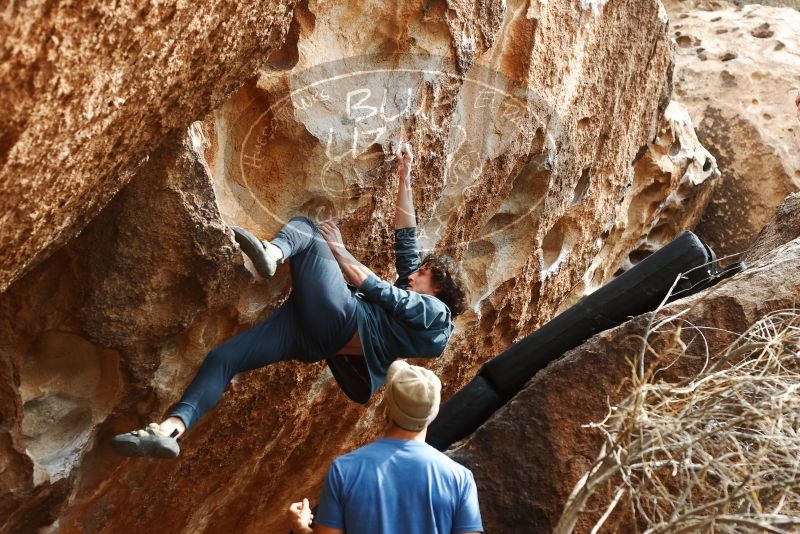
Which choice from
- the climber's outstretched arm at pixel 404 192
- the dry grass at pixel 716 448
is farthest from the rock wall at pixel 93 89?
the dry grass at pixel 716 448

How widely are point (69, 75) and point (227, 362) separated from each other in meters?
1.44

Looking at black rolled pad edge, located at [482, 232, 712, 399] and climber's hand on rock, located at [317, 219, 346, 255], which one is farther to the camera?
black rolled pad edge, located at [482, 232, 712, 399]

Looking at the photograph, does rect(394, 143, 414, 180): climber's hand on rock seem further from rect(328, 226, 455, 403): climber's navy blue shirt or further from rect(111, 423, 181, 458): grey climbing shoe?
rect(111, 423, 181, 458): grey climbing shoe

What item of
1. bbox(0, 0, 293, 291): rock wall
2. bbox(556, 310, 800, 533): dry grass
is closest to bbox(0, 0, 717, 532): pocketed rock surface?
bbox(0, 0, 293, 291): rock wall

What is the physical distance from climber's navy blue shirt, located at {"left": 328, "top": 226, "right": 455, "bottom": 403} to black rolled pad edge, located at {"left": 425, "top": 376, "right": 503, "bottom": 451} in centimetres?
46

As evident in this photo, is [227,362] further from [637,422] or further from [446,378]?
[446,378]

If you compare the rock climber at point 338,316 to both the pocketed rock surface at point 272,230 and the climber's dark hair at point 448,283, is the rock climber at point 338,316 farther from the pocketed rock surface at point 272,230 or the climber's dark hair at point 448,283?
→ the pocketed rock surface at point 272,230

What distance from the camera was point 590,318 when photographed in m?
4.20

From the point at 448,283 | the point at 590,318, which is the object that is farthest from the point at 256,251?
the point at 590,318

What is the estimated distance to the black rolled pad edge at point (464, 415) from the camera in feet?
13.6

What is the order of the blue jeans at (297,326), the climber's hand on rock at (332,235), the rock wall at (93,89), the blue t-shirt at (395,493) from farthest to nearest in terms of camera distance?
the climber's hand on rock at (332,235), the blue jeans at (297,326), the blue t-shirt at (395,493), the rock wall at (93,89)

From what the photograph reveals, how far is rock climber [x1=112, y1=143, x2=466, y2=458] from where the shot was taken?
3574 millimetres

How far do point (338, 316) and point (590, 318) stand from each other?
1140 mm

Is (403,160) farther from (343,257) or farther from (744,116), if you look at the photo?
(744,116)
